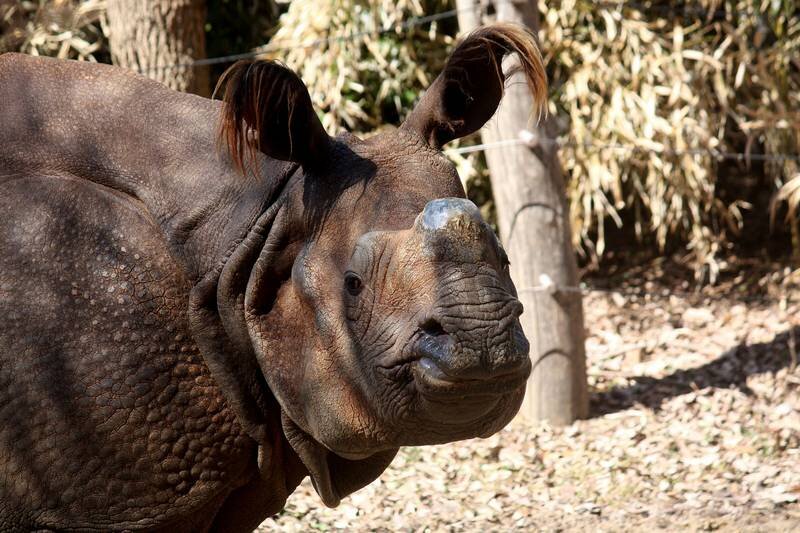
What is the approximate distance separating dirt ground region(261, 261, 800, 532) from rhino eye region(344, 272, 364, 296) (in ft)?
9.46

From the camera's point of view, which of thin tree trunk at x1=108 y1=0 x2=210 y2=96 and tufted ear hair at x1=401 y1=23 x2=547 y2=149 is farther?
thin tree trunk at x1=108 y1=0 x2=210 y2=96

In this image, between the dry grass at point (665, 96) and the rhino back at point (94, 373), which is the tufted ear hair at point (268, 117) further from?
the dry grass at point (665, 96)

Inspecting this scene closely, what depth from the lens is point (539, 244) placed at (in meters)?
6.92

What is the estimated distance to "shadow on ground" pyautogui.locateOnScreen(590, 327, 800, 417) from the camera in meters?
7.35

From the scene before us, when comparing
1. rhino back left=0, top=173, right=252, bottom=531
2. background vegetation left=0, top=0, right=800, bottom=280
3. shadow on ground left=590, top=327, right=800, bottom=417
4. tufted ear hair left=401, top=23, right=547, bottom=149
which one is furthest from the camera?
background vegetation left=0, top=0, right=800, bottom=280

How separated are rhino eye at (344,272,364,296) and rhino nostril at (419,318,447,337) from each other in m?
0.26

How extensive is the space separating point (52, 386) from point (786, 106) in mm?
7773

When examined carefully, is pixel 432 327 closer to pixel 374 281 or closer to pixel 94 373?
pixel 374 281

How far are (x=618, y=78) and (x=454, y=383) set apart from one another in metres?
6.70

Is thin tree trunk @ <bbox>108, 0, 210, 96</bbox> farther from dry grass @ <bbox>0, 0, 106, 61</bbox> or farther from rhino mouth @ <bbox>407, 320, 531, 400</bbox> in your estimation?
rhino mouth @ <bbox>407, 320, 531, 400</bbox>

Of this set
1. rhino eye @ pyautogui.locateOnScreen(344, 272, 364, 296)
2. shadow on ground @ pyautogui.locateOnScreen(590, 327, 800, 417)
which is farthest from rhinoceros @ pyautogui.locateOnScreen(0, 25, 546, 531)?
shadow on ground @ pyautogui.locateOnScreen(590, 327, 800, 417)

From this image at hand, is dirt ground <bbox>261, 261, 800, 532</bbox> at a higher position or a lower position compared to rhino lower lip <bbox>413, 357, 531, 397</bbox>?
lower

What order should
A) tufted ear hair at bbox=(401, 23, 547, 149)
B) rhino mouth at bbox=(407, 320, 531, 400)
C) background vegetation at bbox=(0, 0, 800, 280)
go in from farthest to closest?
background vegetation at bbox=(0, 0, 800, 280)
tufted ear hair at bbox=(401, 23, 547, 149)
rhino mouth at bbox=(407, 320, 531, 400)

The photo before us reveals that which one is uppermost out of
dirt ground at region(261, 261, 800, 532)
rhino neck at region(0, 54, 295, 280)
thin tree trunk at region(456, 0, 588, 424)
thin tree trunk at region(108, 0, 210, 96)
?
thin tree trunk at region(108, 0, 210, 96)
